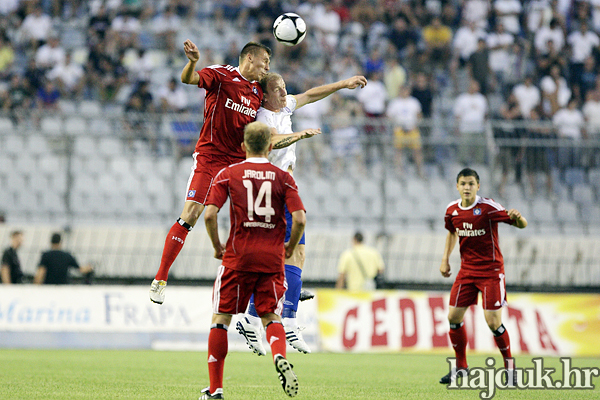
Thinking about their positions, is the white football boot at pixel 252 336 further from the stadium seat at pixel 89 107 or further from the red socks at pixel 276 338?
the stadium seat at pixel 89 107

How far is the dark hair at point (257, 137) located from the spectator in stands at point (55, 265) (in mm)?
8470

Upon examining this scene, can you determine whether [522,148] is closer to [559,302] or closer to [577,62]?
[559,302]

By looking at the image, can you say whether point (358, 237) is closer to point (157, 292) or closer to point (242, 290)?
point (157, 292)

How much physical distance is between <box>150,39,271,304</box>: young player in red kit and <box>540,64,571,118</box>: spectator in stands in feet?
38.9

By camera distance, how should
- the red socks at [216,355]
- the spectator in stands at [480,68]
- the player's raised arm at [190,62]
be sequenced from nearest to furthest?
the red socks at [216,355]
the player's raised arm at [190,62]
the spectator in stands at [480,68]

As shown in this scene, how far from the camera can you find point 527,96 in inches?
740

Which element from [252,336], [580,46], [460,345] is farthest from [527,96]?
[252,336]

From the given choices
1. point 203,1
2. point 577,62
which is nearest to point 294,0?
point 203,1

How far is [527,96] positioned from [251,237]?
13.5 meters

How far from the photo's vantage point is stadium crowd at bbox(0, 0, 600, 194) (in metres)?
16.5

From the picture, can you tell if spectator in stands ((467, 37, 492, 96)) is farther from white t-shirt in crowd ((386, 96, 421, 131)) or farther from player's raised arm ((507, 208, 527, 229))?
player's raised arm ((507, 208, 527, 229))

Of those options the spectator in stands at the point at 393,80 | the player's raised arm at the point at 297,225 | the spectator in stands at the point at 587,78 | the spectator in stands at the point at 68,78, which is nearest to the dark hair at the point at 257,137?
the player's raised arm at the point at 297,225

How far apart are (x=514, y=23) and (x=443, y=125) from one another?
6.08 meters

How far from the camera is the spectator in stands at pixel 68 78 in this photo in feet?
60.0
